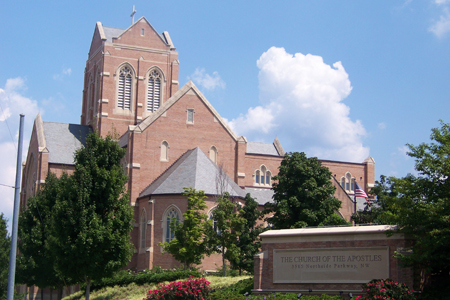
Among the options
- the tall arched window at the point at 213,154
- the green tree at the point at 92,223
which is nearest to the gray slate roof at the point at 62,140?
the tall arched window at the point at 213,154

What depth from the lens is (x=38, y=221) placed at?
3962cm

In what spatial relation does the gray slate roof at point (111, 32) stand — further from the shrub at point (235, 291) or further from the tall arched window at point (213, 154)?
the shrub at point (235, 291)

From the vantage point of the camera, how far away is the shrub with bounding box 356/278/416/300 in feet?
61.4

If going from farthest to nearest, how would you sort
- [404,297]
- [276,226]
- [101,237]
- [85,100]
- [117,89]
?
1. [85,100]
2. [117,89]
3. [276,226]
4. [101,237]
5. [404,297]

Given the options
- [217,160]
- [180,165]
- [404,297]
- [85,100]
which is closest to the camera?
[404,297]

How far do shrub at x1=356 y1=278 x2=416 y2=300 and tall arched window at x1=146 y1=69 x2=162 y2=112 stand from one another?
46157 millimetres

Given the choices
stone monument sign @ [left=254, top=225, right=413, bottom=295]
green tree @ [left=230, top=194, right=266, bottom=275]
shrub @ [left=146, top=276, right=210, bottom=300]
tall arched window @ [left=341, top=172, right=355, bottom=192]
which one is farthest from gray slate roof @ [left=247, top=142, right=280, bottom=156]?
shrub @ [left=146, top=276, right=210, bottom=300]

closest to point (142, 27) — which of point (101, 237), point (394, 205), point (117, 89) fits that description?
point (117, 89)

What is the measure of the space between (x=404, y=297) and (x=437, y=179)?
4558mm

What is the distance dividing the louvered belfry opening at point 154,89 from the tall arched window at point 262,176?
13.0 metres

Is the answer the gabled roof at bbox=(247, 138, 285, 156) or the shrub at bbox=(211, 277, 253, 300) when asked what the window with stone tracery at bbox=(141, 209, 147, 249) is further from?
the gabled roof at bbox=(247, 138, 285, 156)

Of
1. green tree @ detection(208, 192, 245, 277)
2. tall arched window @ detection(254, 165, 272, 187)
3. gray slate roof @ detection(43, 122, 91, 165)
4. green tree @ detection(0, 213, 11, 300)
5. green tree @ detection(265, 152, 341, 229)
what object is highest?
gray slate roof @ detection(43, 122, 91, 165)

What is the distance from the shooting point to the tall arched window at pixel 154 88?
62916 millimetres

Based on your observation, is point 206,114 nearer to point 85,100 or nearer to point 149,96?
point 149,96
